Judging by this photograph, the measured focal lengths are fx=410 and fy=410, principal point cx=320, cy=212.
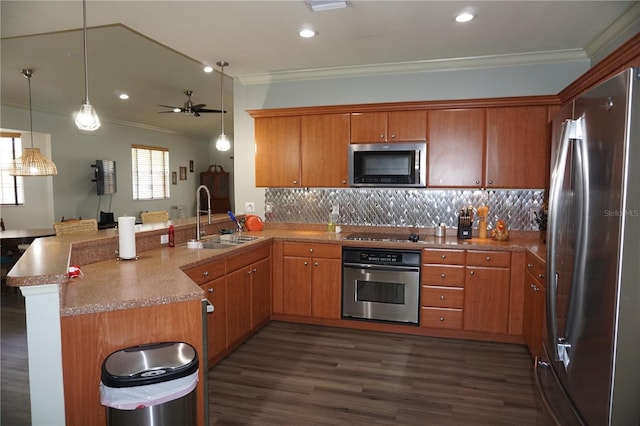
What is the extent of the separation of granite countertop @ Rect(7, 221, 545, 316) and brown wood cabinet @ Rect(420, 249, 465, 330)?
11 cm

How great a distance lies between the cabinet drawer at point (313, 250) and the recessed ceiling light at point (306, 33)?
6.34ft

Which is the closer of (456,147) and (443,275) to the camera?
(443,275)

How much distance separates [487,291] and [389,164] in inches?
60.5

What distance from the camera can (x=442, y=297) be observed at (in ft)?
12.6

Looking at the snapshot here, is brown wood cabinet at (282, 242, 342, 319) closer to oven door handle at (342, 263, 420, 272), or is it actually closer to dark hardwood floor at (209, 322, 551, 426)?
oven door handle at (342, 263, 420, 272)

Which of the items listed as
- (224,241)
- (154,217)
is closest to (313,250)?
(224,241)

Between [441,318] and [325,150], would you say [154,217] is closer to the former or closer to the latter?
[325,150]

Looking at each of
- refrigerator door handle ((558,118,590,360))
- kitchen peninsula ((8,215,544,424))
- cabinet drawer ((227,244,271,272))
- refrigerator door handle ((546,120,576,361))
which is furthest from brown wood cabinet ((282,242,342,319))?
refrigerator door handle ((558,118,590,360))

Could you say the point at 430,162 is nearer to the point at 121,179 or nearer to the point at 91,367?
the point at 91,367

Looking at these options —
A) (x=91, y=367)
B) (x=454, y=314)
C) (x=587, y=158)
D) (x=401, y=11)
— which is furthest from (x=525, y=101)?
(x=91, y=367)

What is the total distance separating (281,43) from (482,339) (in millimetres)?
3285

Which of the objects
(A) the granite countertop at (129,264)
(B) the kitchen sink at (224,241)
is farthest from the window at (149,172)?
(A) the granite countertop at (129,264)

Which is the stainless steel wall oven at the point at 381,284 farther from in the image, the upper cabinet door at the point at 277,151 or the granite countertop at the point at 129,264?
the upper cabinet door at the point at 277,151

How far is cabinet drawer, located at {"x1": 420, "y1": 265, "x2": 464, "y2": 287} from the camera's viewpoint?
379 cm
